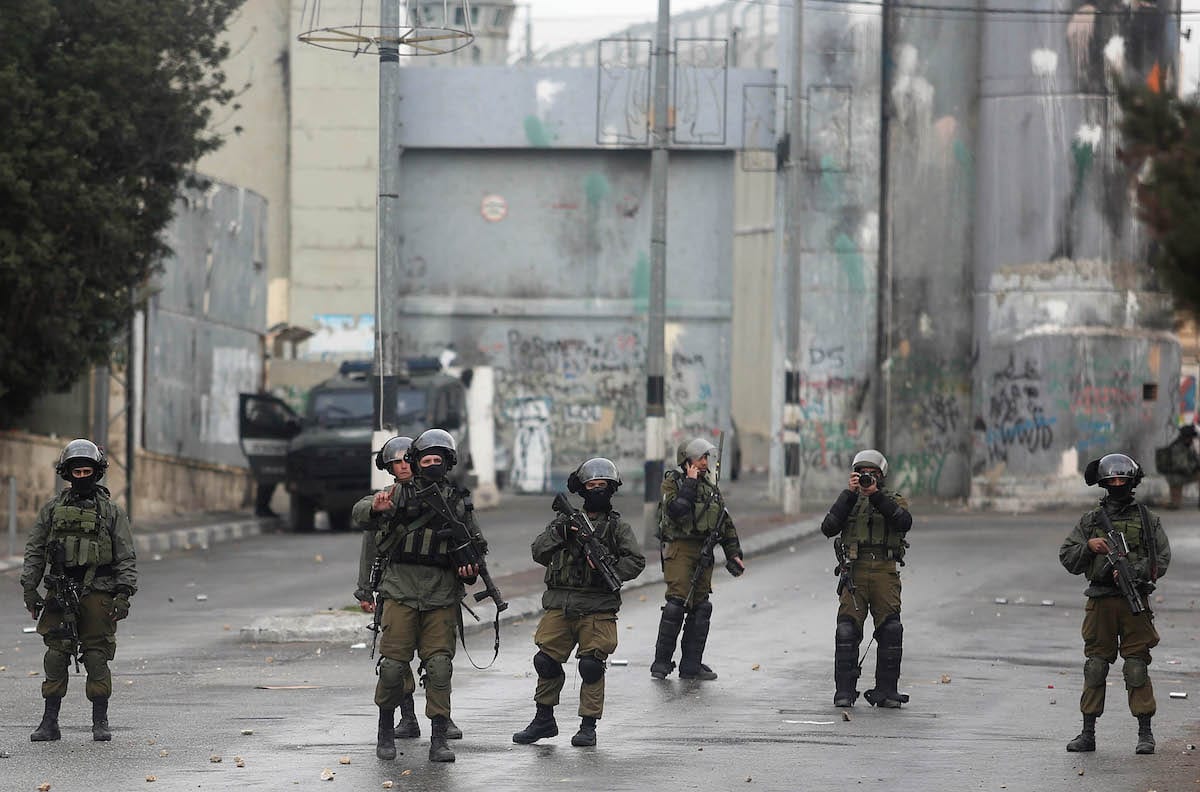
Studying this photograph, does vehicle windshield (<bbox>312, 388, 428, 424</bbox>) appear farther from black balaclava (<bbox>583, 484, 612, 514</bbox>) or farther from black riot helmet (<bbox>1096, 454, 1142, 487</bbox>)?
black riot helmet (<bbox>1096, 454, 1142, 487</bbox>)

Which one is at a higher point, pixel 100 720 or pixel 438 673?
pixel 438 673

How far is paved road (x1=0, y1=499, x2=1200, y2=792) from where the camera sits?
33.8 ft

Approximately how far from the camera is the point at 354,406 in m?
31.5

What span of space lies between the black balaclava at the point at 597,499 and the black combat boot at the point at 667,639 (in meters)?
3.03

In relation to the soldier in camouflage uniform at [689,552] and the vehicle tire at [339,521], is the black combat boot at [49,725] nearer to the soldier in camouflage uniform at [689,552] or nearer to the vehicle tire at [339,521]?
the soldier in camouflage uniform at [689,552]

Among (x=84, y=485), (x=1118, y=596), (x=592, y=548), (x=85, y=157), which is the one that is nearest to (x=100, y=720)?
(x=84, y=485)

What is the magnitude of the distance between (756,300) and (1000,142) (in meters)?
25.5

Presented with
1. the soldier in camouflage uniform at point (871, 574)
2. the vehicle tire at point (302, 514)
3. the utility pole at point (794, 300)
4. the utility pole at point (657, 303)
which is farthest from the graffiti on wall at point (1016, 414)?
the soldier in camouflage uniform at point (871, 574)

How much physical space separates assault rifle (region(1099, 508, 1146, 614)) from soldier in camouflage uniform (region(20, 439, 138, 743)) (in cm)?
520

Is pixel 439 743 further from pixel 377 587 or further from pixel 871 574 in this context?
pixel 871 574

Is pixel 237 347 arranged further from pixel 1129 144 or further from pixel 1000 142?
pixel 1129 144

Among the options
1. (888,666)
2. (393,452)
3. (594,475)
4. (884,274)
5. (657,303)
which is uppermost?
(884,274)

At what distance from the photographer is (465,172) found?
1670 inches

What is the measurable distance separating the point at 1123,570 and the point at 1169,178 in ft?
17.0
